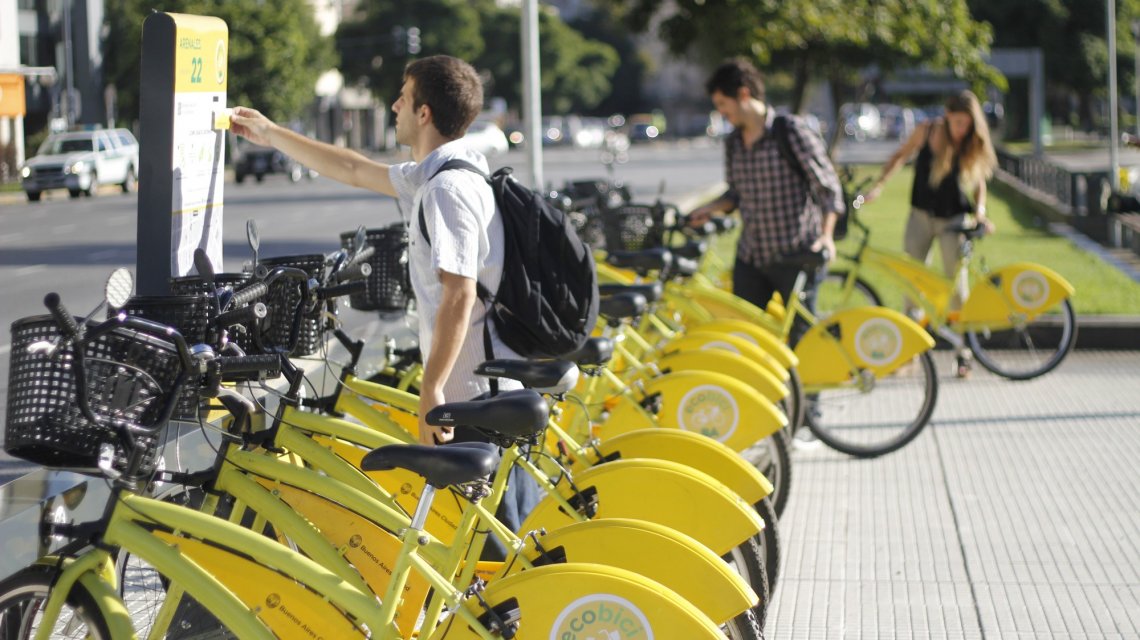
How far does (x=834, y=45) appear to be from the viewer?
762 inches

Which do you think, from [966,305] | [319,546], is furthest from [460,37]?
[319,546]

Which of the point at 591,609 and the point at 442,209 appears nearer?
the point at 591,609

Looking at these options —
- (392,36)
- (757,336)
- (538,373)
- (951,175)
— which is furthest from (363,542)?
(392,36)

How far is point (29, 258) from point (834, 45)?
10283mm

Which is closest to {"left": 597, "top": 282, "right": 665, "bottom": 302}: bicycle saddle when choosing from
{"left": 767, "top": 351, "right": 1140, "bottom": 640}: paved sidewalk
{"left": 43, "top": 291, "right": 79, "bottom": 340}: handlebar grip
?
{"left": 767, "top": 351, "right": 1140, "bottom": 640}: paved sidewalk

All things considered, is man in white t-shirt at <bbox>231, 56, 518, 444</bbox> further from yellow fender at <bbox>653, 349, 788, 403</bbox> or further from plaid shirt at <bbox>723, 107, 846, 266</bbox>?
plaid shirt at <bbox>723, 107, 846, 266</bbox>

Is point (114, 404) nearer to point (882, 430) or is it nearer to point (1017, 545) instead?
point (1017, 545)

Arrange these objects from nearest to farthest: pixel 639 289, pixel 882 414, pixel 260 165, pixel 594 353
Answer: pixel 594 353 → pixel 639 289 → pixel 882 414 → pixel 260 165

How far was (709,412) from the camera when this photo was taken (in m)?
5.66

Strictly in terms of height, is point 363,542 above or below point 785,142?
below

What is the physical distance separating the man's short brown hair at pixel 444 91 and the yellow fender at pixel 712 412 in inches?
75.2

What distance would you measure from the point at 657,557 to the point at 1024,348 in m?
7.30

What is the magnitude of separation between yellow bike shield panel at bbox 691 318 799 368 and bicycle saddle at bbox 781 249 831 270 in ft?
2.42

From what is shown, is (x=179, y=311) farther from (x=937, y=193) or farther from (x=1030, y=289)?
(x=937, y=193)
